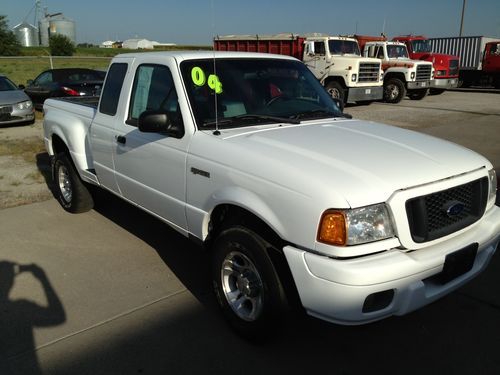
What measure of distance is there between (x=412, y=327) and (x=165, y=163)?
2156 millimetres

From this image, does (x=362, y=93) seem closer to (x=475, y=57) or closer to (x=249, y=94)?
(x=475, y=57)

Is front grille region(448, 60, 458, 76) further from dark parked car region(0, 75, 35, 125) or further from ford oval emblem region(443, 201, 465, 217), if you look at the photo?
ford oval emblem region(443, 201, 465, 217)

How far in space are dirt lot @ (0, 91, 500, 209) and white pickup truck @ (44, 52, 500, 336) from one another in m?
3.14

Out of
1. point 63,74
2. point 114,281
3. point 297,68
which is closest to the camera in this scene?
point 114,281

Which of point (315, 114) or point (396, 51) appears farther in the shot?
point (396, 51)

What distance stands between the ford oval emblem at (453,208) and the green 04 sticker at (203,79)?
185 cm

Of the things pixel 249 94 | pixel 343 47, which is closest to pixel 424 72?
pixel 343 47

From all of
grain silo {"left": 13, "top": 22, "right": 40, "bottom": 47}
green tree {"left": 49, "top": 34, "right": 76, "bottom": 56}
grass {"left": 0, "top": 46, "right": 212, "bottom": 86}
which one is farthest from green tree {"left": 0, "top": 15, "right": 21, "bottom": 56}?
grain silo {"left": 13, "top": 22, "right": 40, "bottom": 47}

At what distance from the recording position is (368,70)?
17.1 metres

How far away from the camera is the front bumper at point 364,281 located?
2404mm

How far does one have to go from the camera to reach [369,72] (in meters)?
17.2

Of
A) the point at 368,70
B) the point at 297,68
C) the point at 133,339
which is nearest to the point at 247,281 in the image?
the point at 133,339

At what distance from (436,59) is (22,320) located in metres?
21.2

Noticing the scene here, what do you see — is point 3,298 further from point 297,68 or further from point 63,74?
point 63,74
